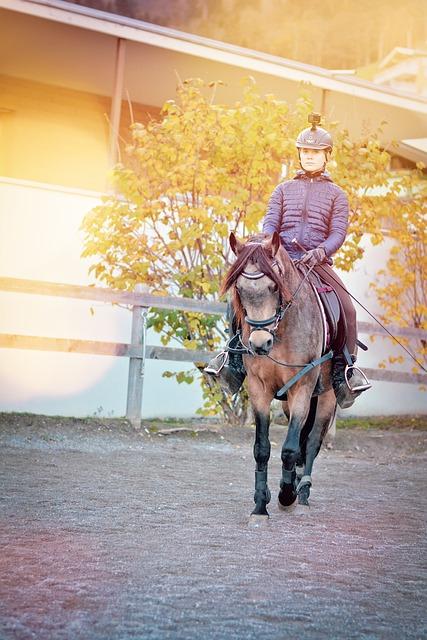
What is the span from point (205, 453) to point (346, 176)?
431 centimetres

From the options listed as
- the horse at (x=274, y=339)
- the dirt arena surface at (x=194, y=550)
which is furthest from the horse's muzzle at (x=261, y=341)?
the dirt arena surface at (x=194, y=550)

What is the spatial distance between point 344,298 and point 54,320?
6.89 m

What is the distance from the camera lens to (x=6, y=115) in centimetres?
1933

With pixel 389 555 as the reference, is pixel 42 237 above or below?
above

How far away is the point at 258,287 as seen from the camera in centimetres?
648

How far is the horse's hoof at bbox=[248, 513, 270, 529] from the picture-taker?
680 cm

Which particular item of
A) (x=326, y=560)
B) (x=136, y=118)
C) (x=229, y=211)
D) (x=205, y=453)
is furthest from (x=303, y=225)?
(x=136, y=118)

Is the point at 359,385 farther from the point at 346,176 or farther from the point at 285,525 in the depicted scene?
the point at 346,176

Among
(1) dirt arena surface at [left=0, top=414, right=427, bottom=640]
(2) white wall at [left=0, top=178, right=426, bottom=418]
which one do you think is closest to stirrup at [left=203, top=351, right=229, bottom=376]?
(1) dirt arena surface at [left=0, top=414, right=427, bottom=640]

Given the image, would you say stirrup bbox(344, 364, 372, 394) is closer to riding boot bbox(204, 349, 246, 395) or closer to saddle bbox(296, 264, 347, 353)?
saddle bbox(296, 264, 347, 353)

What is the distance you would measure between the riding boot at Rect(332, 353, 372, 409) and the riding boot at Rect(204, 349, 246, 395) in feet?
2.51

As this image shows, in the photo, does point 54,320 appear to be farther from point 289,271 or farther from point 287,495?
point 289,271

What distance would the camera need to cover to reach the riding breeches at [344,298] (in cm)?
773

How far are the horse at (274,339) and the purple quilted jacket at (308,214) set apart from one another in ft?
1.43
